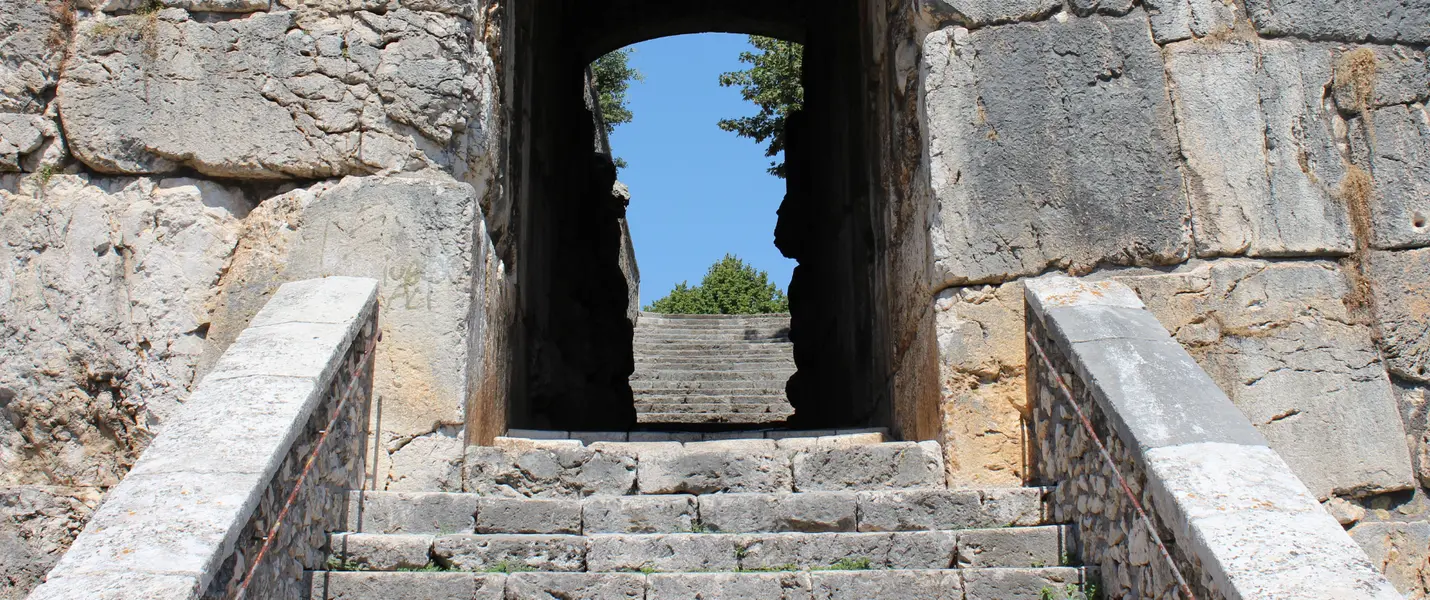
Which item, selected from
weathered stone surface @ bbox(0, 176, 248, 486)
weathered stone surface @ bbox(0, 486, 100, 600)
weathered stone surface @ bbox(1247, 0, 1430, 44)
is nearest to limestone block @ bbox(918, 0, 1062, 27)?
weathered stone surface @ bbox(1247, 0, 1430, 44)

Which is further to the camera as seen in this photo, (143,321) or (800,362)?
(800,362)

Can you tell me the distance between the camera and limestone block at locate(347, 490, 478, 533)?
385 centimetres

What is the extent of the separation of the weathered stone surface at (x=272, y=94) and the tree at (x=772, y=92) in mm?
11147

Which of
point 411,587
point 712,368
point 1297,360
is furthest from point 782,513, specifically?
point 712,368

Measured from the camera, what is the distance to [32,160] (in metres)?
4.50

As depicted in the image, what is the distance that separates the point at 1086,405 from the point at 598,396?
587 centimetres

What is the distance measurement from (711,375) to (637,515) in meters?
8.61

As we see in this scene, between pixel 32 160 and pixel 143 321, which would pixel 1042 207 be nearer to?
pixel 143 321

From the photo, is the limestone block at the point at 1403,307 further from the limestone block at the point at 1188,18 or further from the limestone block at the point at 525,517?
the limestone block at the point at 525,517

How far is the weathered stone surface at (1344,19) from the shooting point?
183 inches

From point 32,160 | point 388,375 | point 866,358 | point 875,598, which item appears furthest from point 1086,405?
point 32,160

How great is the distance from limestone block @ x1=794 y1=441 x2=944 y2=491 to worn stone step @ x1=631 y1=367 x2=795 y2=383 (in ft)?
26.5

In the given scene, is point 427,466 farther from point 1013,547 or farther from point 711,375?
point 711,375

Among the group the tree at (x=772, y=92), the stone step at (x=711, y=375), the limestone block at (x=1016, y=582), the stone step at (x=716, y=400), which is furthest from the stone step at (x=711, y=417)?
the limestone block at (x=1016, y=582)
